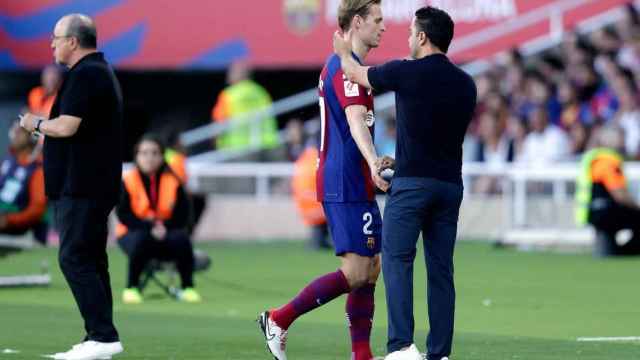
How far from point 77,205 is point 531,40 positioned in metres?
18.3

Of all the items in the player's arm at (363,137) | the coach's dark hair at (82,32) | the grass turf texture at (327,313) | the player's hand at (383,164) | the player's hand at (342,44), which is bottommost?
the grass turf texture at (327,313)

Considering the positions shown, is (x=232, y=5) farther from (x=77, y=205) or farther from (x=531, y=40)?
(x=77, y=205)

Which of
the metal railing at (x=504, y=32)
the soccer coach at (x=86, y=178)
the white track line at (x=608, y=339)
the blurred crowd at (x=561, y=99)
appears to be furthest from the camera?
the metal railing at (x=504, y=32)

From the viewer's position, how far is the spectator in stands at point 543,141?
85.6 feet

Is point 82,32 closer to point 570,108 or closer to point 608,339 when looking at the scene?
point 608,339

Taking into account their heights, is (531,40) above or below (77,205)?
above

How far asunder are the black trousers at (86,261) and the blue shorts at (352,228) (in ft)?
5.18

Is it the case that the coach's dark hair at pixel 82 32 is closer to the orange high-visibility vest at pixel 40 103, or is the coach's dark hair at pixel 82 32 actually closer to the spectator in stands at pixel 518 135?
the orange high-visibility vest at pixel 40 103

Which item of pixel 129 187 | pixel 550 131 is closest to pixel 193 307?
pixel 129 187

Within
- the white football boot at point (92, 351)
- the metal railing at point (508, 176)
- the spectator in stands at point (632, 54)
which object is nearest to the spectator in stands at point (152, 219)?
the white football boot at point (92, 351)

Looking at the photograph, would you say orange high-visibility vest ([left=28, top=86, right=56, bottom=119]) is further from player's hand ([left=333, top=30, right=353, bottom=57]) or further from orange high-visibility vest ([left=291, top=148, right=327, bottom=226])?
player's hand ([left=333, top=30, right=353, bottom=57])

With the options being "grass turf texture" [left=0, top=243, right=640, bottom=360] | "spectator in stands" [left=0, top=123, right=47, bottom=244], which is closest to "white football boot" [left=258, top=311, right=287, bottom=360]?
"grass turf texture" [left=0, top=243, right=640, bottom=360]

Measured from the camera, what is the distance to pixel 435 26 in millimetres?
10617

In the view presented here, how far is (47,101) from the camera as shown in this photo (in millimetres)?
23812
